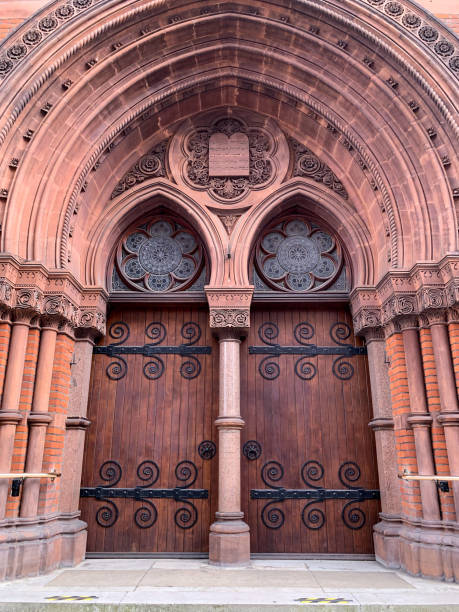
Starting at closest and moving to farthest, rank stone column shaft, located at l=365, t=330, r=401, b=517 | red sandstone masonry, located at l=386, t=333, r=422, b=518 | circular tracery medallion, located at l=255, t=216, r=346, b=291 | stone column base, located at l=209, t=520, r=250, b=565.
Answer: red sandstone masonry, located at l=386, t=333, r=422, b=518, stone column base, located at l=209, t=520, r=250, b=565, stone column shaft, located at l=365, t=330, r=401, b=517, circular tracery medallion, located at l=255, t=216, r=346, b=291

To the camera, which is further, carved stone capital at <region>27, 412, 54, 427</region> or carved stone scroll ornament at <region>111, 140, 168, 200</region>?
carved stone scroll ornament at <region>111, 140, 168, 200</region>

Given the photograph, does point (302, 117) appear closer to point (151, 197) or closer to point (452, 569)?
point (151, 197)

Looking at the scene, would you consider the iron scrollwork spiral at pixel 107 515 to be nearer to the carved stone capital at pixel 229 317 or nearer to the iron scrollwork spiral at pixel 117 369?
the iron scrollwork spiral at pixel 117 369

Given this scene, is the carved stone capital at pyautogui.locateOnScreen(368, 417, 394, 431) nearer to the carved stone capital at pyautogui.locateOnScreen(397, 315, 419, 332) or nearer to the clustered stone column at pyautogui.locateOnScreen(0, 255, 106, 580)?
the carved stone capital at pyautogui.locateOnScreen(397, 315, 419, 332)

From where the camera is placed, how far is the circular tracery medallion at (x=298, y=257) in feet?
20.4

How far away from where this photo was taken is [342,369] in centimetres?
592

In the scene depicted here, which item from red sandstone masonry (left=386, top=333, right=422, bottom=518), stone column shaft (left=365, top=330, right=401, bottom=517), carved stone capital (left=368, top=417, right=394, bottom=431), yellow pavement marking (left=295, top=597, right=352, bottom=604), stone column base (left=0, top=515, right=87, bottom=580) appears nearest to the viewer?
yellow pavement marking (left=295, top=597, right=352, bottom=604)

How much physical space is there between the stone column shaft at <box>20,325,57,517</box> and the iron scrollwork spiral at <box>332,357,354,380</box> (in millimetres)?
3450

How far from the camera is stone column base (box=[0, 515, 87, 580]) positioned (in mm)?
4230

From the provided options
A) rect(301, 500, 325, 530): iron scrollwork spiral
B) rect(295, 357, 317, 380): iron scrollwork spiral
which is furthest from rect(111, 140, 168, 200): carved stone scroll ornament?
rect(301, 500, 325, 530): iron scrollwork spiral

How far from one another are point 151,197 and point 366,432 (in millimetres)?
4160

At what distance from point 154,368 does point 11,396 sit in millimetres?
1798

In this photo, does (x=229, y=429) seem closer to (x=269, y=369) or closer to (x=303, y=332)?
(x=269, y=369)

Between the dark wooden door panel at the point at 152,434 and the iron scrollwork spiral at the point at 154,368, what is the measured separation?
13 mm
